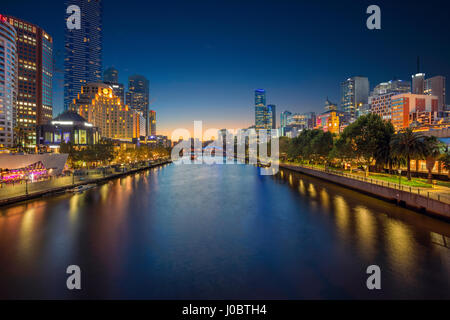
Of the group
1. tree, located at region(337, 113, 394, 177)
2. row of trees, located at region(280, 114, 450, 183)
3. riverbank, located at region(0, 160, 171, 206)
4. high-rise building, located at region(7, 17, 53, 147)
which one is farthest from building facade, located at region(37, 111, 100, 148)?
tree, located at region(337, 113, 394, 177)

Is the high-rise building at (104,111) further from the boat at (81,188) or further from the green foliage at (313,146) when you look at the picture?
the boat at (81,188)

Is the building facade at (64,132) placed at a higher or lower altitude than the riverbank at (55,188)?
higher

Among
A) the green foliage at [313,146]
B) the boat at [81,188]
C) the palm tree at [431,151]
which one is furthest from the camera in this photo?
the green foliage at [313,146]

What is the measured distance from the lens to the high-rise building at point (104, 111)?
18012 cm

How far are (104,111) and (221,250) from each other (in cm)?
A: 19048

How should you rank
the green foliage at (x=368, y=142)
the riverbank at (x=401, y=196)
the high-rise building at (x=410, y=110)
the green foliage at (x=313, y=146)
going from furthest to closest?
the high-rise building at (x=410, y=110) → the green foliage at (x=313, y=146) → the green foliage at (x=368, y=142) → the riverbank at (x=401, y=196)

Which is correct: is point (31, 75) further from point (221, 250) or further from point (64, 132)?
point (221, 250)

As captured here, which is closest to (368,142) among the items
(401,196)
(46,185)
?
(401,196)

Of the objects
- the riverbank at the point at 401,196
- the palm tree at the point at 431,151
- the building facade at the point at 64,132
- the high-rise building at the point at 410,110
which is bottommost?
the riverbank at the point at 401,196

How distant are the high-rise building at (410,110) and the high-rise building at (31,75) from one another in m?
231

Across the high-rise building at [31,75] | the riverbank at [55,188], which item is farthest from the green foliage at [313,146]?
the high-rise building at [31,75]

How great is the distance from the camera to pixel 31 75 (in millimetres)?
172125
